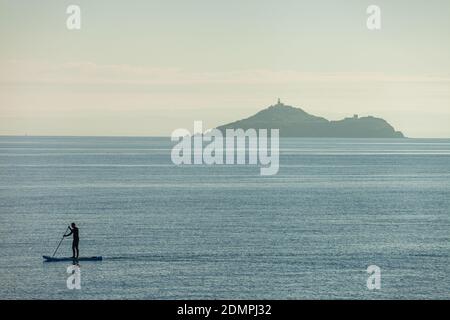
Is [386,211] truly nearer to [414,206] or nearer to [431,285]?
[414,206]

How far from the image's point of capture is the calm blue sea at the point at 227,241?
5375cm

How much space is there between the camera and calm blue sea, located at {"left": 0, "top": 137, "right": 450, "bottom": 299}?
53.8m

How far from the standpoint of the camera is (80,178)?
168 m

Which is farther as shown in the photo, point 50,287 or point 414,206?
point 414,206

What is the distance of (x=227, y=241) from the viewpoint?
242ft

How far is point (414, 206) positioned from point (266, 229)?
38.0m

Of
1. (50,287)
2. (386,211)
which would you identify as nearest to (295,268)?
(50,287)
